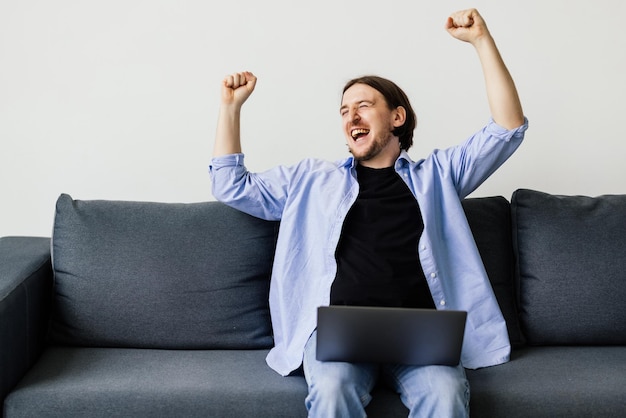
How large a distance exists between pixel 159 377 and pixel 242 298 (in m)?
0.39

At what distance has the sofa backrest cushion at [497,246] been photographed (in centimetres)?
240

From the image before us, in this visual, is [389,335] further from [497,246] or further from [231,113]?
[231,113]

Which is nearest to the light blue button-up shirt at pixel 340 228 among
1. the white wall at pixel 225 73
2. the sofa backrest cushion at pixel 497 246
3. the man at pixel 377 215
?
the man at pixel 377 215

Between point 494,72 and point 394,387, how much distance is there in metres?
0.89

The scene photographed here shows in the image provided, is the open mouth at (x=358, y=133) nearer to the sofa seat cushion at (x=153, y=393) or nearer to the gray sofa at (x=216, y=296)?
the gray sofa at (x=216, y=296)

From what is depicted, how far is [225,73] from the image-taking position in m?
2.74

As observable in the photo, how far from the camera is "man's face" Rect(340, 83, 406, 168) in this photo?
93.1 inches

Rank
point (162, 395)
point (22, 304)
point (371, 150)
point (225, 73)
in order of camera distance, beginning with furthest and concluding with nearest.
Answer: point (225, 73) → point (371, 150) → point (22, 304) → point (162, 395)

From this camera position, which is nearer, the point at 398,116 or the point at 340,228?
the point at 340,228

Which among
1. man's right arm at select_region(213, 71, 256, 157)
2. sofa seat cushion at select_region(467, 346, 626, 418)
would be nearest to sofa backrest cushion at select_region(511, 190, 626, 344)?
sofa seat cushion at select_region(467, 346, 626, 418)

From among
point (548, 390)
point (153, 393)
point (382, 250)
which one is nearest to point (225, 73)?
point (382, 250)

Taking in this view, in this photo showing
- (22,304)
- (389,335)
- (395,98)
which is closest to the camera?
(389,335)

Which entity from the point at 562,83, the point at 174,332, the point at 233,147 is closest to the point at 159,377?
the point at 174,332

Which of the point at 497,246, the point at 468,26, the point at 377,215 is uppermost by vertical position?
the point at 468,26
